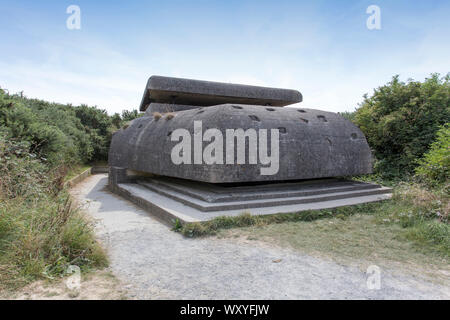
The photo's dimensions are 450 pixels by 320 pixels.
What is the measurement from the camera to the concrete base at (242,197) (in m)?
6.13

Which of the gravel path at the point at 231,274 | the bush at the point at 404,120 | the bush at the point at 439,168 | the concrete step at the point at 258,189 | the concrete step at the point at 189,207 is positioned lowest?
the gravel path at the point at 231,274

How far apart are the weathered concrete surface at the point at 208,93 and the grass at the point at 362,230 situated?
685 cm

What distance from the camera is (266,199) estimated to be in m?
6.99

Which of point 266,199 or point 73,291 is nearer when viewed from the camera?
point 73,291

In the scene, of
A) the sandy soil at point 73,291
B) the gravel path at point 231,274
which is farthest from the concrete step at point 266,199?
the sandy soil at point 73,291

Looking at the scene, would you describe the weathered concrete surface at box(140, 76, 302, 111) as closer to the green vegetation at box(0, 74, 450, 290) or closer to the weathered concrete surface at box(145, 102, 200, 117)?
the weathered concrete surface at box(145, 102, 200, 117)

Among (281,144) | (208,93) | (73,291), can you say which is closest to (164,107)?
(208,93)

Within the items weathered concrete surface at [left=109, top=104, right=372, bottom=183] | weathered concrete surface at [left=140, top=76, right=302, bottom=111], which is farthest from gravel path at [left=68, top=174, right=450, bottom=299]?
weathered concrete surface at [left=140, top=76, right=302, bottom=111]

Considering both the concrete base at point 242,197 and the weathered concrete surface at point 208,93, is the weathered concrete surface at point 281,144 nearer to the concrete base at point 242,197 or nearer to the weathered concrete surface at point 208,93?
the concrete base at point 242,197

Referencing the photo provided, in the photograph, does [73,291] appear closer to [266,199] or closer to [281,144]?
[266,199]

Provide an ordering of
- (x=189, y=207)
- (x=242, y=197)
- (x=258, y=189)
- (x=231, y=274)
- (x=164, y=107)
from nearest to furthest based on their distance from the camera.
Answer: (x=231, y=274)
(x=189, y=207)
(x=242, y=197)
(x=258, y=189)
(x=164, y=107)

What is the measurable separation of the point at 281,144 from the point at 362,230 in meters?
3.03

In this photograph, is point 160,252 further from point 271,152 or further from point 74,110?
point 74,110
